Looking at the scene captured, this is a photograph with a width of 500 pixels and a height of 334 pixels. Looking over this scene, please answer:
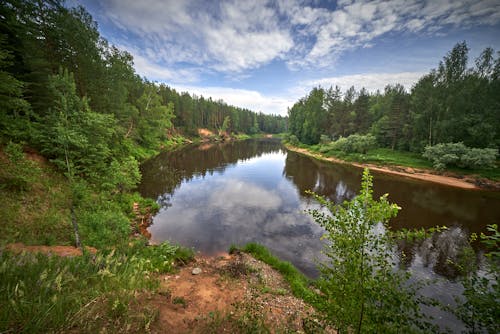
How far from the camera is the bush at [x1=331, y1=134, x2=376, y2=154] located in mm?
41250

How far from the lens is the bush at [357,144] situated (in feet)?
135

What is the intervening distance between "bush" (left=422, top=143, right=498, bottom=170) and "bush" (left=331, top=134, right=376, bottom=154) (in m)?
10.4

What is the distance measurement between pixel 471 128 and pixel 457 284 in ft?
116

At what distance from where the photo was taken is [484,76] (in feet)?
111

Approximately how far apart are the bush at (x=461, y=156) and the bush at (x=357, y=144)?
10.4m

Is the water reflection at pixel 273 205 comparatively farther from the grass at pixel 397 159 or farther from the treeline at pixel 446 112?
the treeline at pixel 446 112

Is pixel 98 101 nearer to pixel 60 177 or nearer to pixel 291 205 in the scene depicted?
pixel 60 177

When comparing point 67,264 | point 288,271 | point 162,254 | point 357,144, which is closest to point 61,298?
point 67,264

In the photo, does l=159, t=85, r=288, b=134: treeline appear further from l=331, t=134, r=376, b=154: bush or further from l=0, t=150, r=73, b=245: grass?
l=0, t=150, r=73, b=245: grass

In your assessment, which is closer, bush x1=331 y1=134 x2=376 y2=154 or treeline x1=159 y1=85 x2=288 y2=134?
bush x1=331 y1=134 x2=376 y2=154

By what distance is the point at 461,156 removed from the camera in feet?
91.2

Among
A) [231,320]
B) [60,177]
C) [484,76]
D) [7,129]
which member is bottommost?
[231,320]

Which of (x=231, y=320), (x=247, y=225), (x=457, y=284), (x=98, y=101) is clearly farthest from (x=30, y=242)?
(x=457, y=284)

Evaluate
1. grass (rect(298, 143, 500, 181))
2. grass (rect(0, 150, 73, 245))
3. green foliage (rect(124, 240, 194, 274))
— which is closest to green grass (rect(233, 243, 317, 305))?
green foliage (rect(124, 240, 194, 274))
